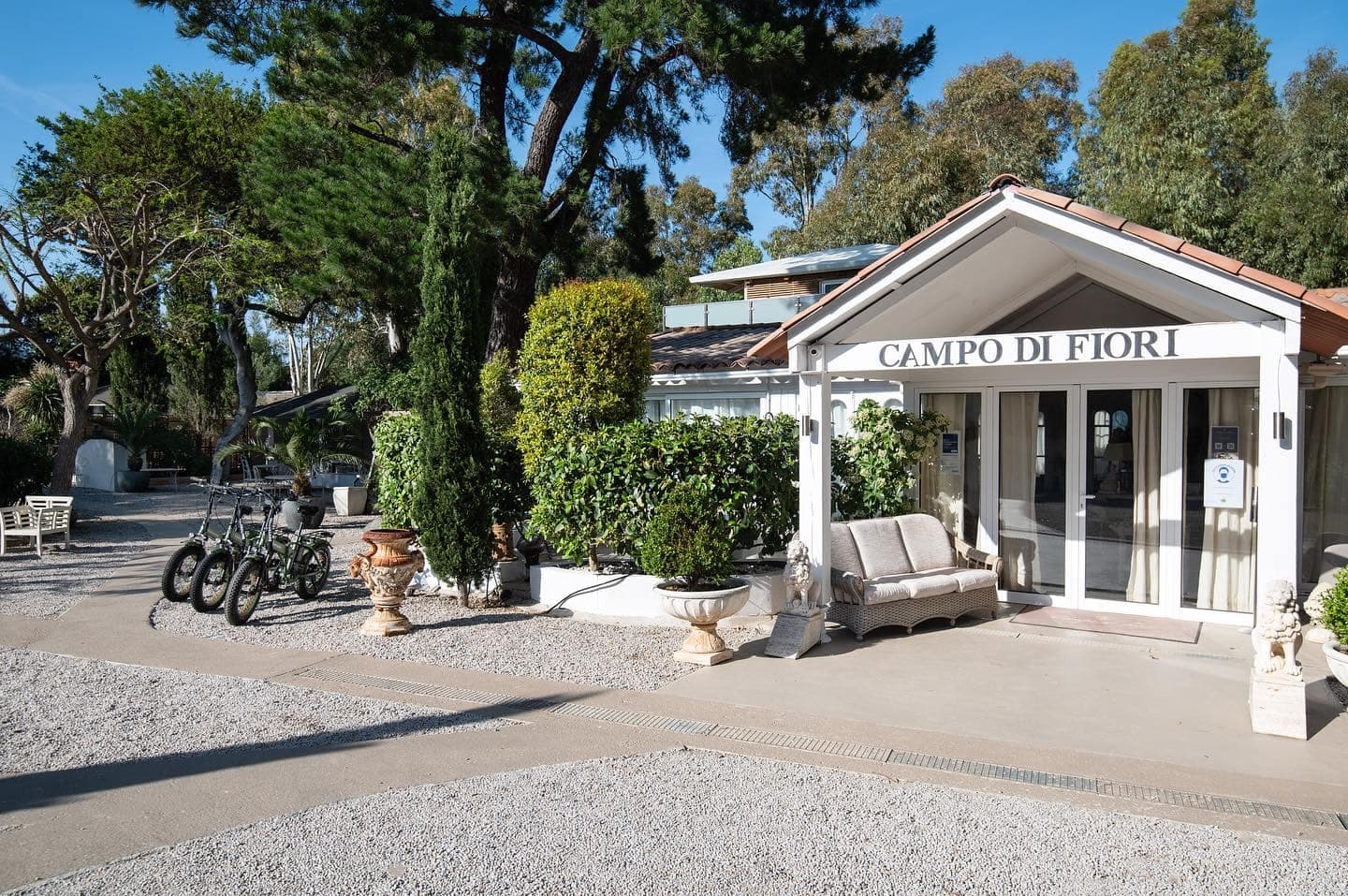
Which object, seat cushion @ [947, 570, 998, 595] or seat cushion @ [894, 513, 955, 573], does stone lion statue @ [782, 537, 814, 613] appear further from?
seat cushion @ [947, 570, 998, 595]

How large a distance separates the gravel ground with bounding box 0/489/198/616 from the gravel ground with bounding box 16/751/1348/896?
7.07 metres

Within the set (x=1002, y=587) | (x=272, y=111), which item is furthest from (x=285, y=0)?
(x=1002, y=587)

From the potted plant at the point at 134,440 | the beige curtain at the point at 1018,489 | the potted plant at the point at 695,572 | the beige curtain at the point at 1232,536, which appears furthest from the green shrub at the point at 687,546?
the potted plant at the point at 134,440

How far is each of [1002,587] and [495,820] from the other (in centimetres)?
655

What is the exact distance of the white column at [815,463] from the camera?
8.20m

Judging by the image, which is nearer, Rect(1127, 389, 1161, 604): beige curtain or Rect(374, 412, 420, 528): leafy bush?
Rect(1127, 389, 1161, 604): beige curtain

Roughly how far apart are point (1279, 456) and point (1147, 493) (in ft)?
8.09

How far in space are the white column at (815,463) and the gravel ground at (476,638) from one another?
2.98ft

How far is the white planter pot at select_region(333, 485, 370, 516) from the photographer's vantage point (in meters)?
20.0

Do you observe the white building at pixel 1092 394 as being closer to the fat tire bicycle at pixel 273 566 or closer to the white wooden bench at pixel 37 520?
the fat tire bicycle at pixel 273 566

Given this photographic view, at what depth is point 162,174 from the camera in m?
24.0

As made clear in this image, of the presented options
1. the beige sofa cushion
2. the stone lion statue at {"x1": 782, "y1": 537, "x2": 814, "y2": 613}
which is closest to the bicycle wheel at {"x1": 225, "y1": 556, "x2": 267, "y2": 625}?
the stone lion statue at {"x1": 782, "y1": 537, "x2": 814, "y2": 613}

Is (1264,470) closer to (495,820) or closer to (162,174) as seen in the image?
(495,820)

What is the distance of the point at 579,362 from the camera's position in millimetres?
9438
